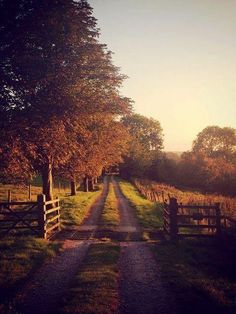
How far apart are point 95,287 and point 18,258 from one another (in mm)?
4258

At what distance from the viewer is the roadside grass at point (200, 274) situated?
8.31 metres

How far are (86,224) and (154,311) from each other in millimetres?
13080

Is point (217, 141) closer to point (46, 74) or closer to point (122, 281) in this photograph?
point (46, 74)

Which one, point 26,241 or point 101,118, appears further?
point 101,118

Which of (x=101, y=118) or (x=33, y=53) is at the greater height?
(x=33, y=53)

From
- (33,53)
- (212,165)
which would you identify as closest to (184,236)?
(33,53)

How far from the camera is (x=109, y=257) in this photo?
1266cm

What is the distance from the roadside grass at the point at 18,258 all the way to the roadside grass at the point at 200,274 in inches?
188

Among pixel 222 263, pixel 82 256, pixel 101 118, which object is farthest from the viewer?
pixel 101 118

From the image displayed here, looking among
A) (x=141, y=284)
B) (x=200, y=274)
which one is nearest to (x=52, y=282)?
(x=141, y=284)

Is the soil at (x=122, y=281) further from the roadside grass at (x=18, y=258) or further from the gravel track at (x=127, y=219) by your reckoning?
the gravel track at (x=127, y=219)

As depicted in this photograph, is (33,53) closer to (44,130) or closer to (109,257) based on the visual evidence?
(44,130)

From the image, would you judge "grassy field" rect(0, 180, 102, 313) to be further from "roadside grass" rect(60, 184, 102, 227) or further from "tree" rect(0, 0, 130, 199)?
"roadside grass" rect(60, 184, 102, 227)

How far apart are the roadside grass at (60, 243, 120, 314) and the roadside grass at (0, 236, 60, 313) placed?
1778mm
